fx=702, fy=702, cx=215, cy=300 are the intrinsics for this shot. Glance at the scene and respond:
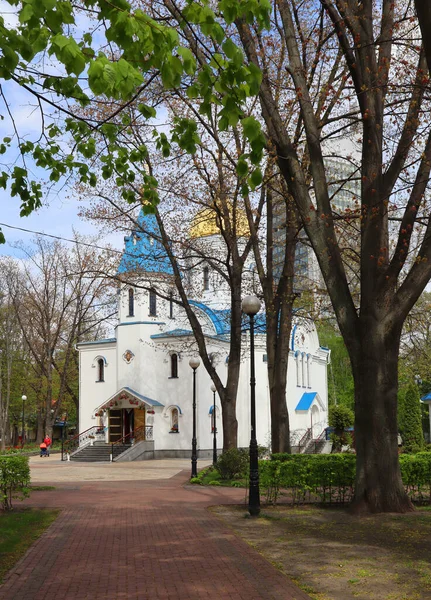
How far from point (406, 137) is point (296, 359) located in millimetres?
30853

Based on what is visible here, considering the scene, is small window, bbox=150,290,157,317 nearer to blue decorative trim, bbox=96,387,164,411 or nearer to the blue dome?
blue decorative trim, bbox=96,387,164,411

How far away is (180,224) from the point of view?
22.5m

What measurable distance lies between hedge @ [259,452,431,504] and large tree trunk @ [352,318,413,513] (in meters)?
1.94

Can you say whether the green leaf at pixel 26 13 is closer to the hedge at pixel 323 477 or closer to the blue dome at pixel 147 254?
the hedge at pixel 323 477

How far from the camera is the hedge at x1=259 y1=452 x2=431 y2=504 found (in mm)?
14523

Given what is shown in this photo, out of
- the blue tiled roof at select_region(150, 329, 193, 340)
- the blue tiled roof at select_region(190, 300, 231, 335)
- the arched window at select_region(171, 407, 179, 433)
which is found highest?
the blue tiled roof at select_region(190, 300, 231, 335)

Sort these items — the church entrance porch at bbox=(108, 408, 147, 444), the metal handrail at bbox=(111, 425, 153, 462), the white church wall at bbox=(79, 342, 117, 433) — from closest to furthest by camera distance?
the metal handrail at bbox=(111, 425, 153, 462)
the church entrance porch at bbox=(108, 408, 147, 444)
the white church wall at bbox=(79, 342, 117, 433)

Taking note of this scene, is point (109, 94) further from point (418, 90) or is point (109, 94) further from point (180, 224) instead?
point (180, 224)

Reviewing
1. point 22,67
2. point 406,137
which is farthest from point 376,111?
point 22,67

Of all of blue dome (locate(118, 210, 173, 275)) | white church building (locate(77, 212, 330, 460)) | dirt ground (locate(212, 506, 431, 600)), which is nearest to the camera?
dirt ground (locate(212, 506, 431, 600))

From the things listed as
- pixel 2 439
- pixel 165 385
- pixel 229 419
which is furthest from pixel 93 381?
pixel 229 419

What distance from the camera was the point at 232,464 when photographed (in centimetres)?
2117

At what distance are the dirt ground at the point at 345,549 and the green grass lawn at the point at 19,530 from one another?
3.31 meters

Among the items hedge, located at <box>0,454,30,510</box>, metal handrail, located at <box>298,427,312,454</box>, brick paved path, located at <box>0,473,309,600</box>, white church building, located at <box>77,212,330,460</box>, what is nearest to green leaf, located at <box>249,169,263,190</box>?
brick paved path, located at <box>0,473,309,600</box>
